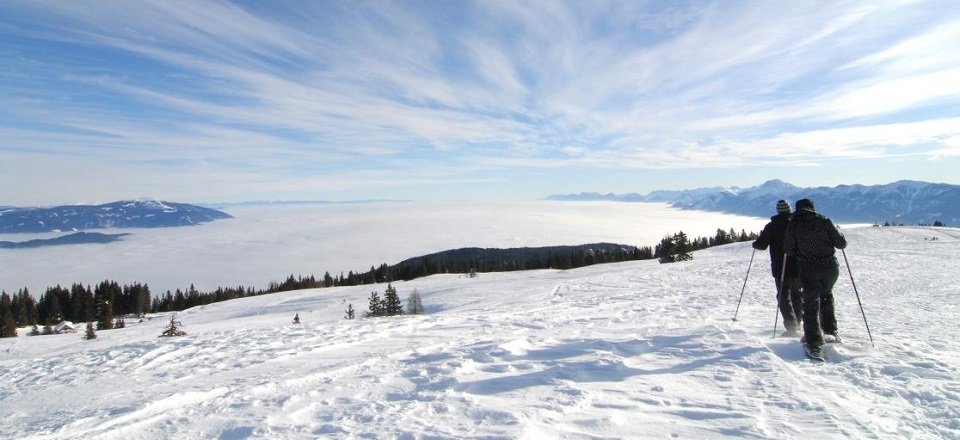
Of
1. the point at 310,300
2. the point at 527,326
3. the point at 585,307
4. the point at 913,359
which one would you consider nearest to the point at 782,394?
the point at 913,359

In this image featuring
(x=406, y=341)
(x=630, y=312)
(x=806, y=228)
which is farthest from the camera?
(x=630, y=312)

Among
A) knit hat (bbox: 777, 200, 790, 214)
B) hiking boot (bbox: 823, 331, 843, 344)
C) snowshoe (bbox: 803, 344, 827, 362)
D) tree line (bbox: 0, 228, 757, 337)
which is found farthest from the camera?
tree line (bbox: 0, 228, 757, 337)

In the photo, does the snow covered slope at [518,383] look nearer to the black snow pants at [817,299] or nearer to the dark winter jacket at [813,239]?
the black snow pants at [817,299]

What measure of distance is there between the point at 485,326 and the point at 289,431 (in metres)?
7.04

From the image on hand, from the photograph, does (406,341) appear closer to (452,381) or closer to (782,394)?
(452,381)

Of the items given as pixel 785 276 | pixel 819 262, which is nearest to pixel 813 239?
pixel 819 262

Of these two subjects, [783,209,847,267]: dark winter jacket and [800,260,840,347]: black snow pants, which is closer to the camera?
[800,260,840,347]: black snow pants

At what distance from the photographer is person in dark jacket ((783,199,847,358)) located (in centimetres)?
722

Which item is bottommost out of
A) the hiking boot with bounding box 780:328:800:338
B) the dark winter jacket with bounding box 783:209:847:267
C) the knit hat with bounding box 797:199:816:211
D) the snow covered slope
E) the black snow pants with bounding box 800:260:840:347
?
the hiking boot with bounding box 780:328:800:338

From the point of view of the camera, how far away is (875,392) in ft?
17.0

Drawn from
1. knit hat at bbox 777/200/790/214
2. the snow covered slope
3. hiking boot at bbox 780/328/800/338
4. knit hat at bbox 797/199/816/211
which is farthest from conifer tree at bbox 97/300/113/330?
knit hat at bbox 797/199/816/211

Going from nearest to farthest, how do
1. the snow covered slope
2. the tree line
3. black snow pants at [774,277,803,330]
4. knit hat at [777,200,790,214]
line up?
the snow covered slope
black snow pants at [774,277,803,330]
knit hat at [777,200,790,214]
the tree line

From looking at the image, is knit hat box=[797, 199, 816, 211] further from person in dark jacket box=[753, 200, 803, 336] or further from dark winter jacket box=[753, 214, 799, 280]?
dark winter jacket box=[753, 214, 799, 280]

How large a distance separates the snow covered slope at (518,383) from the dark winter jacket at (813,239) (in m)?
1.45
